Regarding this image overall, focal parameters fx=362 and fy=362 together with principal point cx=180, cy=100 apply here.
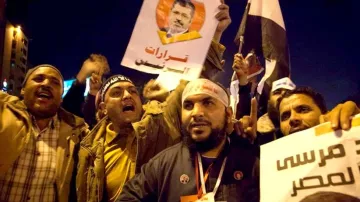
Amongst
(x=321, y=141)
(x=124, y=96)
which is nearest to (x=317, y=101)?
(x=321, y=141)

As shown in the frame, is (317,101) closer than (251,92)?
Yes

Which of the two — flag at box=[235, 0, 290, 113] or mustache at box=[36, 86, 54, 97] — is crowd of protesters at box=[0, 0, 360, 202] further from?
flag at box=[235, 0, 290, 113]

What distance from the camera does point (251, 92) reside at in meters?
3.88

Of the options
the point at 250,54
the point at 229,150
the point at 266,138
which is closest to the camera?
the point at 229,150

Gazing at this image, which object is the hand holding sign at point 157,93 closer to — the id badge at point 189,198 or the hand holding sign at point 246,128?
the hand holding sign at point 246,128

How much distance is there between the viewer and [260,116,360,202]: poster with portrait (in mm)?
1611

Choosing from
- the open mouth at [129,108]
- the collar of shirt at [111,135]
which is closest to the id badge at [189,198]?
the collar of shirt at [111,135]

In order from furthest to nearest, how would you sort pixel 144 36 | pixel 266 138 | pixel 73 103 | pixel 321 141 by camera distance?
1. pixel 73 103
2. pixel 144 36
3. pixel 266 138
4. pixel 321 141

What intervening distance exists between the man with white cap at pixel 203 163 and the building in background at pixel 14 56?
3403cm

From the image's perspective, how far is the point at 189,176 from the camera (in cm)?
243

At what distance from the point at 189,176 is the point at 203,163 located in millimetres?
150

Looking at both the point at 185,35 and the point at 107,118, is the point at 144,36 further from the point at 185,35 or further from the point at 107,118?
the point at 107,118

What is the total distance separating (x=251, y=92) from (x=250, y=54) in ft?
1.93

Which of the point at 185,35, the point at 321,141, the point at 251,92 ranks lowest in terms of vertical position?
the point at 321,141
